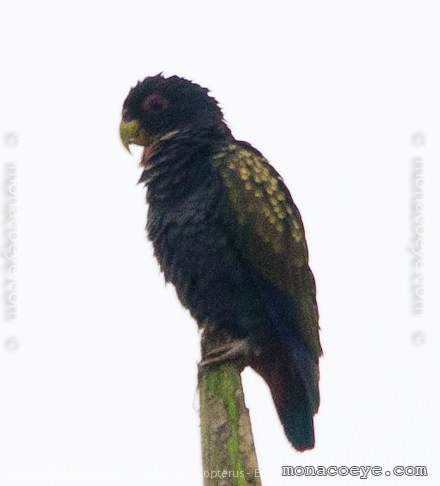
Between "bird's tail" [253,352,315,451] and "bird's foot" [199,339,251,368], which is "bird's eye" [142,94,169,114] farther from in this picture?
"bird's tail" [253,352,315,451]

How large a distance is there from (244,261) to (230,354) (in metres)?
0.65

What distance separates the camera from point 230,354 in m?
5.68

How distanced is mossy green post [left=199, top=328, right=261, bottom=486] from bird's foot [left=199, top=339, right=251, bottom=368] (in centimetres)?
36

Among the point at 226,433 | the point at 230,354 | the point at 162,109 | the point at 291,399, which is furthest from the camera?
the point at 162,109

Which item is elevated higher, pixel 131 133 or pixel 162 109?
pixel 162 109

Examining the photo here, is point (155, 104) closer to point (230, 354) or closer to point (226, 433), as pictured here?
point (230, 354)

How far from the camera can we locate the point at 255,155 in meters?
6.41

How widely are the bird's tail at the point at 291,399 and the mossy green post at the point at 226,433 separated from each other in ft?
2.97

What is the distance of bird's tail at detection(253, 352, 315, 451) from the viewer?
18.8 ft

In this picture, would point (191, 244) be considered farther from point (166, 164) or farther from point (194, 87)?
point (194, 87)

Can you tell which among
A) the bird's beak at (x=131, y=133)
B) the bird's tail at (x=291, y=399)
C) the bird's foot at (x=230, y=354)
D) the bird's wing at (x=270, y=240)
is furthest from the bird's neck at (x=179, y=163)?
the bird's tail at (x=291, y=399)

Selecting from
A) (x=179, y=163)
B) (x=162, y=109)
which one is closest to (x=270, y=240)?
(x=179, y=163)

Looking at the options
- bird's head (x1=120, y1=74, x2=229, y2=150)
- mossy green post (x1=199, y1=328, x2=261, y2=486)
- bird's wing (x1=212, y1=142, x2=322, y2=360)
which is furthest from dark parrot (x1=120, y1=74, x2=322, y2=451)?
mossy green post (x1=199, y1=328, x2=261, y2=486)

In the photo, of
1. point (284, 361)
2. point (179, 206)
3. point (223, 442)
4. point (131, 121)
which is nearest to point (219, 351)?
point (284, 361)
